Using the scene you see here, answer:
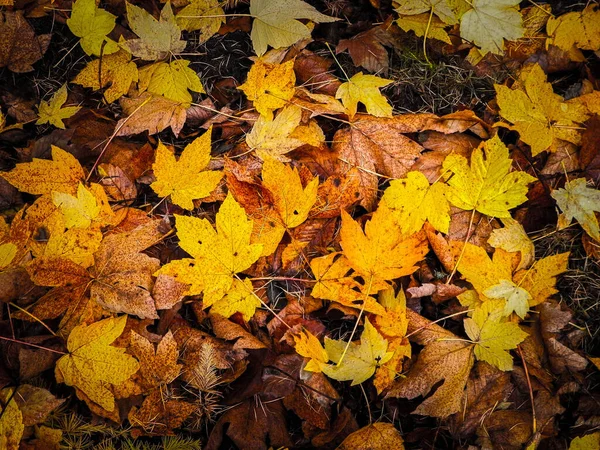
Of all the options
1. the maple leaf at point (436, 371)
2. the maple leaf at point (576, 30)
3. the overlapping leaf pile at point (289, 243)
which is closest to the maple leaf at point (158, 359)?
the overlapping leaf pile at point (289, 243)

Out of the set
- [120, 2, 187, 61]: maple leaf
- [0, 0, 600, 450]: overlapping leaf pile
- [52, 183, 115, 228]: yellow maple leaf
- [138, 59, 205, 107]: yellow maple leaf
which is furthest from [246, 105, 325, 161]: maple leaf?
[52, 183, 115, 228]: yellow maple leaf

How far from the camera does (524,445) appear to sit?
153 centimetres

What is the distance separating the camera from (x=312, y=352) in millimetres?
1520

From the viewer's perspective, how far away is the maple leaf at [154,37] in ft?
5.43

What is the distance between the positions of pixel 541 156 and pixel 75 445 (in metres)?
1.83

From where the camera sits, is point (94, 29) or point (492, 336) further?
point (94, 29)

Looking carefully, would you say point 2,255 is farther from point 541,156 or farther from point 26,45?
point 541,156

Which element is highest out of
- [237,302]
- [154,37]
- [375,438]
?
[154,37]

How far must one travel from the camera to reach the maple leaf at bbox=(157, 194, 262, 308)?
146 centimetres

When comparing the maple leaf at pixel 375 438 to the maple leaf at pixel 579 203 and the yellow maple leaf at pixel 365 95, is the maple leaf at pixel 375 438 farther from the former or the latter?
the yellow maple leaf at pixel 365 95

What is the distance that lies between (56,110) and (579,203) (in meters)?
1.85

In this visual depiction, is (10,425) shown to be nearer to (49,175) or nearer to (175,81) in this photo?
(49,175)

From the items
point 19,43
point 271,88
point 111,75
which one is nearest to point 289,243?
point 271,88

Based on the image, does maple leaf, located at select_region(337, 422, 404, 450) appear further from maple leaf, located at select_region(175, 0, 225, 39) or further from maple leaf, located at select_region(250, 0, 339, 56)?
maple leaf, located at select_region(175, 0, 225, 39)
